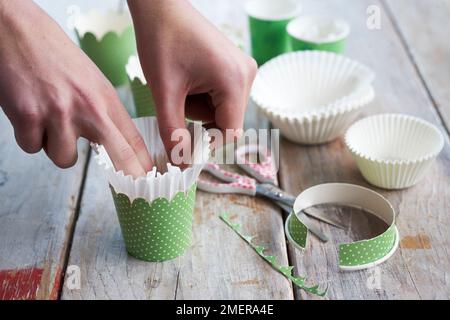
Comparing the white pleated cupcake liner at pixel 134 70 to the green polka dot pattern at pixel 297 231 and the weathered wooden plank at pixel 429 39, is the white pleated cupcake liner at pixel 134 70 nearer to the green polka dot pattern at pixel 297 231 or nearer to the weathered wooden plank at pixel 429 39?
the green polka dot pattern at pixel 297 231

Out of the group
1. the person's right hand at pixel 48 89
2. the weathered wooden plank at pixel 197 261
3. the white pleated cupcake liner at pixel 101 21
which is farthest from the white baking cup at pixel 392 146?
the white pleated cupcake liner at pixel 101 21

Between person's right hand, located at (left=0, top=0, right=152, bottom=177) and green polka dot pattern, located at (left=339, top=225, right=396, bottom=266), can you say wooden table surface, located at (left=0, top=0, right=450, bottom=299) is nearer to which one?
green polka dot pattern, located at (left=339, top=225, right=396, bottom=266)

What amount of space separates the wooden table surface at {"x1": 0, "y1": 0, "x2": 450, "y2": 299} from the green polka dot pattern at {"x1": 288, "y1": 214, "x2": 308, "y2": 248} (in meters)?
0.01

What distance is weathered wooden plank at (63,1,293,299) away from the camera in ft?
2.48

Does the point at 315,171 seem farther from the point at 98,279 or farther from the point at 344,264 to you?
the point at 98,279

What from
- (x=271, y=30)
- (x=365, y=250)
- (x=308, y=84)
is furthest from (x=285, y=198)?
(x=271, y=30)

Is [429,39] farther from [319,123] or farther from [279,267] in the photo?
[279,267]

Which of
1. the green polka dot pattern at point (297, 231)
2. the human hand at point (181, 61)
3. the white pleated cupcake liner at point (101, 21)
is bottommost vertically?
the white pleated cupcake liner at point (101, 21)

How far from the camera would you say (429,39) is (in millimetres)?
1251

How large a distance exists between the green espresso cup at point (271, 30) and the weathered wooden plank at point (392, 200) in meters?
0.13

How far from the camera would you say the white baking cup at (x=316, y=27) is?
1176 millimetres

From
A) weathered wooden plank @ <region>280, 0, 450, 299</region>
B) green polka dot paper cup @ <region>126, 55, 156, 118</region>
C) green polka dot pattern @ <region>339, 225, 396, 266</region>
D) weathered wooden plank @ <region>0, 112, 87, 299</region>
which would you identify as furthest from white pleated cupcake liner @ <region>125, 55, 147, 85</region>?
green polka dot pattern @ <region>339, 225, 396, 266</region>

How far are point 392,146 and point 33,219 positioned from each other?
0.49 meters

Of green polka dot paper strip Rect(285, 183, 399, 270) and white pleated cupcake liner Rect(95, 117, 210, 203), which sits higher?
white pleated cupcake liner Rect(95, 117, 210, 203)
